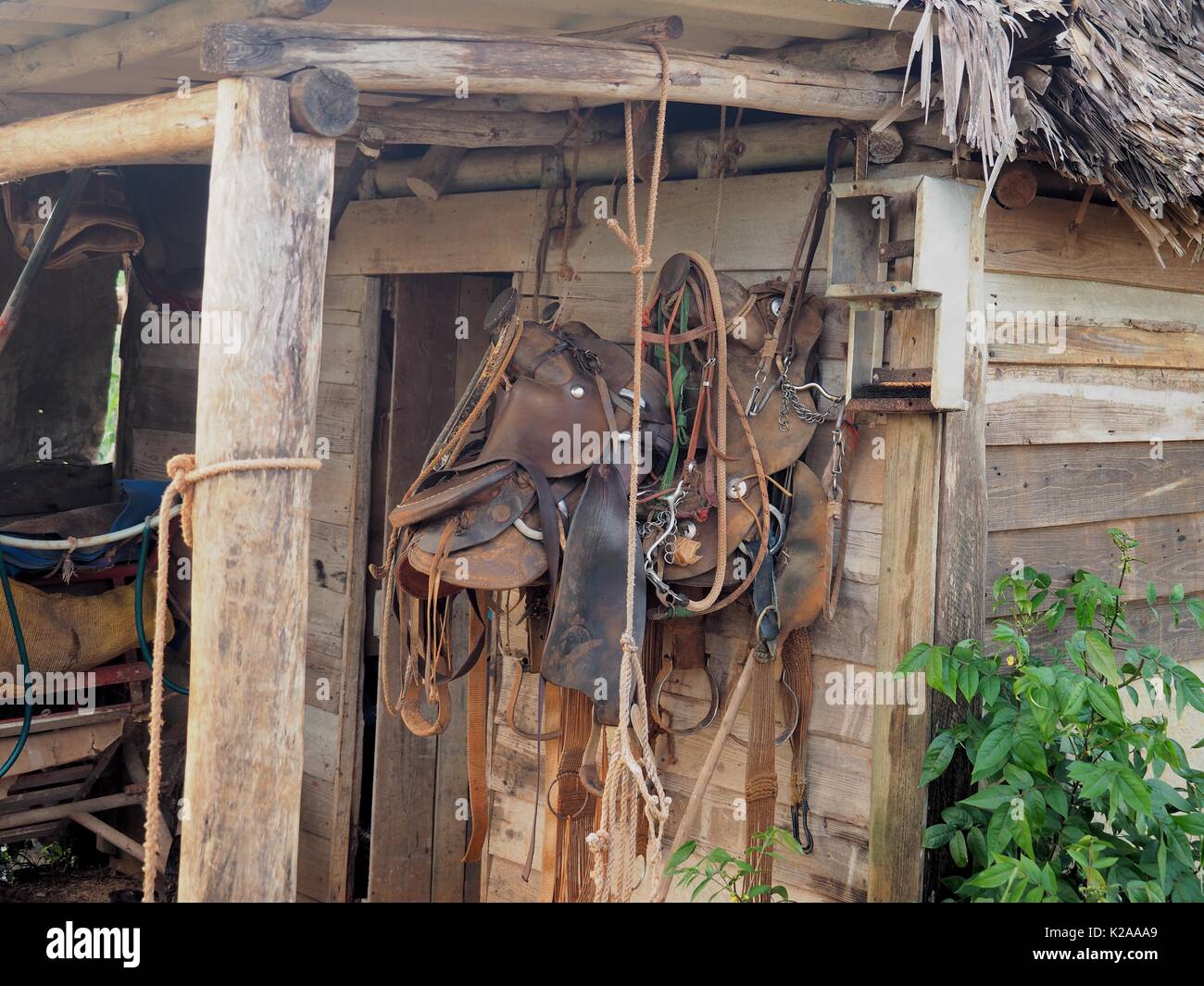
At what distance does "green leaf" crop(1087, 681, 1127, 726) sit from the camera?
259cm

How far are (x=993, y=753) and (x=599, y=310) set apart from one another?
1.87 meters

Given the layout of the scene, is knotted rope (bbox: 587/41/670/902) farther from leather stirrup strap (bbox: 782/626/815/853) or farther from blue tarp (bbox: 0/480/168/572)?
blue tarp (bbox: 0/480/168/572)

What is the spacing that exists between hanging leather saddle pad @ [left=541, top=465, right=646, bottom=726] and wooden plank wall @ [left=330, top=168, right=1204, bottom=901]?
1.93ft

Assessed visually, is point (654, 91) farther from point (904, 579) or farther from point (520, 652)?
point (520, 652)

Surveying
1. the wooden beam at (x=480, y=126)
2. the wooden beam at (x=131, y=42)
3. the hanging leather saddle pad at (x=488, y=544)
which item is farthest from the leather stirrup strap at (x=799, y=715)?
the wooden beam at (x=131, y=42)

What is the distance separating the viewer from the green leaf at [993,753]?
Result: 2.74 m

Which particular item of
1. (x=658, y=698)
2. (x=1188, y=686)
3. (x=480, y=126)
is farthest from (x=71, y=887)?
(x=1188, y=686)

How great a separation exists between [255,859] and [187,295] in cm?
385

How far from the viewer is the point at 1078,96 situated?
2.94 meters

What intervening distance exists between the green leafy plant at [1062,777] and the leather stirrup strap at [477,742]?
1.23 meters

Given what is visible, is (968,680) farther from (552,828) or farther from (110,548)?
(110,548)

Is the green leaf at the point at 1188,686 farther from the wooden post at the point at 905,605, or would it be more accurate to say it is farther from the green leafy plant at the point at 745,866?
the green leafy plant at the point at 745,866

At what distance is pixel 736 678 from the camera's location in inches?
135
